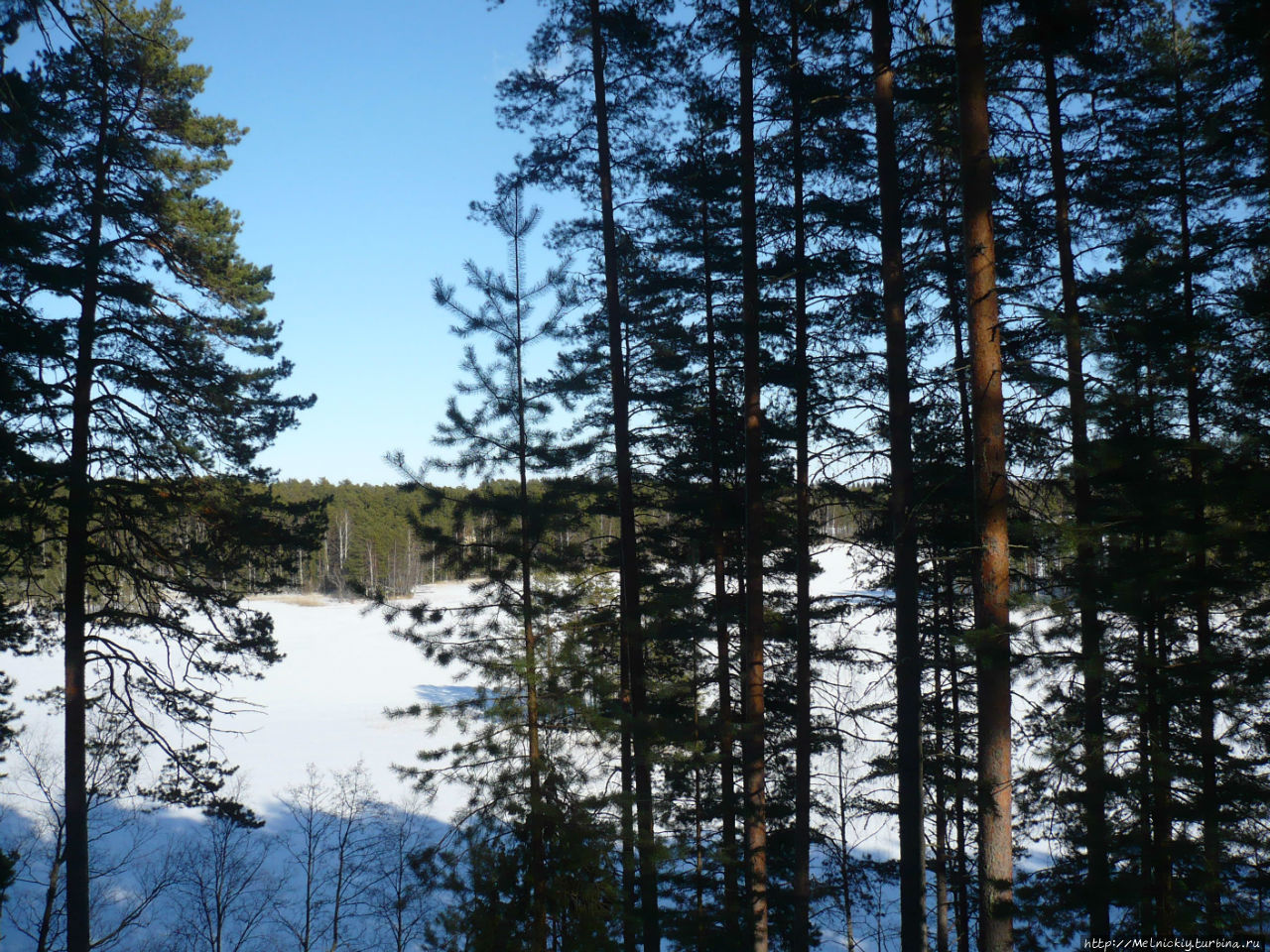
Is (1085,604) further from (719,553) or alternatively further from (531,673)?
(531,673)

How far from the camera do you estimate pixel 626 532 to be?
356 inches

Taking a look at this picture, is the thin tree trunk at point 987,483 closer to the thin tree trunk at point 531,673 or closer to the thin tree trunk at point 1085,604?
the thin tree trunk at point 1085,604

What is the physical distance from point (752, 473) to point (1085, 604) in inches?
149

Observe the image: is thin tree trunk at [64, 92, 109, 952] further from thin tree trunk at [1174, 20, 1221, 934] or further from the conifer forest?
thin tree trunk at [1174, 20, 1221, 934]

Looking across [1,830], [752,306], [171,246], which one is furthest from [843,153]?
[1,830]

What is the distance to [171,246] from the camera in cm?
952

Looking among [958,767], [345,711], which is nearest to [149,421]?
[958,767]

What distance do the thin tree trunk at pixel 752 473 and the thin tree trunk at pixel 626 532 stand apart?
126cm

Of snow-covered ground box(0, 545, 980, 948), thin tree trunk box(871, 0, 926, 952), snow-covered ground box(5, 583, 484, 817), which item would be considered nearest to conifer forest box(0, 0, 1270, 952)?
thin tree trunk box(871, 0, 926, 952)

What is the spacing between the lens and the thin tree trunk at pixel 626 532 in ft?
28.6

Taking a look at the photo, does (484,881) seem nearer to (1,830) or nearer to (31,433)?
(31,433)

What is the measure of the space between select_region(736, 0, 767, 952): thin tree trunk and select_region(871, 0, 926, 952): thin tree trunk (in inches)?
75.2

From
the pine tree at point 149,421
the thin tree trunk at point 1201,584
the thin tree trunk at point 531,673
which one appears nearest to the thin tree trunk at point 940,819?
the thin tree trunk at point 1201,584

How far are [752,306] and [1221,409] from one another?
529 centimetres
